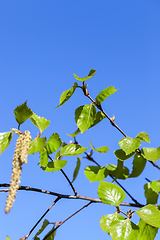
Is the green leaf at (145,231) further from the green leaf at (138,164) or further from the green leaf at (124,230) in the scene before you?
the green leaf at (138,164)

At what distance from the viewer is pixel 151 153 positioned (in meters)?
1.41

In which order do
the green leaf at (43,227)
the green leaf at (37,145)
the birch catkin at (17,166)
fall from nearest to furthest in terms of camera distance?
1. the birch catkin at (17,166)
2. the green leaf at (37,145)
3. the green leaf at (43,227)

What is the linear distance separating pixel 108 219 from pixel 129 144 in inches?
14.5

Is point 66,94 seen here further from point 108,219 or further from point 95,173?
point 108,219

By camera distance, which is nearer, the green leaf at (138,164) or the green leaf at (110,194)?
the green leaf at (110,194)

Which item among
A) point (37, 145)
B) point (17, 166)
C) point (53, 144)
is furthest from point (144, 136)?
point (17, 166)

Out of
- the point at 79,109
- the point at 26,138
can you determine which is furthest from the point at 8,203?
the point at 79,109

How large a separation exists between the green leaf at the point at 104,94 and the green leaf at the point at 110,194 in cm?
39

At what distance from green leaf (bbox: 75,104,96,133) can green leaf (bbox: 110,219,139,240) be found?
0.46 meters

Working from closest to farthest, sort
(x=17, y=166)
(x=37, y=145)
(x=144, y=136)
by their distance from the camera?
(x=17, y=166), (x=37, y=145), (x=144, y=136)

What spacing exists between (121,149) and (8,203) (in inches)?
30.7

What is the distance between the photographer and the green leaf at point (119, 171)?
4.77ft

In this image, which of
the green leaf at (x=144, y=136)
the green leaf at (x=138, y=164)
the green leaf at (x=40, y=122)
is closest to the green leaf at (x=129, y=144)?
the green leaf at (x=144, y=136)

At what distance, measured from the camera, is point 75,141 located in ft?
5.42
